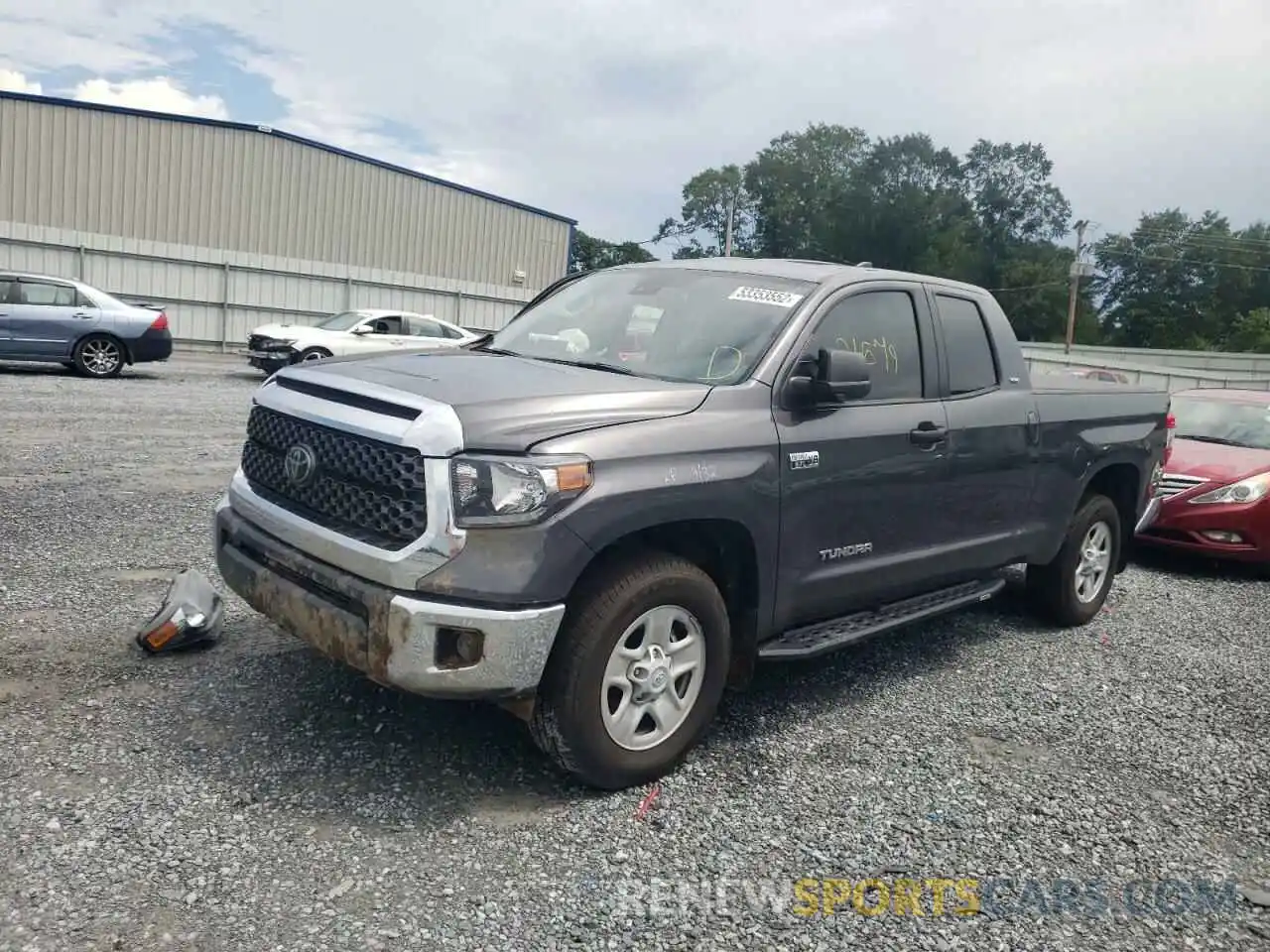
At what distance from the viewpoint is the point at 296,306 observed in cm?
2802

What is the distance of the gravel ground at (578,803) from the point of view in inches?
113

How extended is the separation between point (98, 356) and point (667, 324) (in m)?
14.1

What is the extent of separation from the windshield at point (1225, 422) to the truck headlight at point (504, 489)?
7.57m

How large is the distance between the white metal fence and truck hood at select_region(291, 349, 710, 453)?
24.2m

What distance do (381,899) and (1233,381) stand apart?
47093 mm

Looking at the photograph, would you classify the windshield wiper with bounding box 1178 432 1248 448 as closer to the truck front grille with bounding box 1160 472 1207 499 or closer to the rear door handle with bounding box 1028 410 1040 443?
the truck front grille with bounding box 1160 472 1207 499

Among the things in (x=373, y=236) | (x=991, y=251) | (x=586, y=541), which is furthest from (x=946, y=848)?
(x=991, y=251)

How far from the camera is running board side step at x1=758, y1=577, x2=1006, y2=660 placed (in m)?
4.11

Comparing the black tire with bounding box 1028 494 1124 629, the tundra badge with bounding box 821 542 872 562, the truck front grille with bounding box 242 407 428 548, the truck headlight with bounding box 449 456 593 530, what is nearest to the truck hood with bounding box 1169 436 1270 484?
the black tire with bounding box 1028 494 1124 629

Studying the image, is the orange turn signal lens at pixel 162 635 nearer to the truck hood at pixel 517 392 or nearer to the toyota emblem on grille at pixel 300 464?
the toyota emblem on grille at pixel 300 464

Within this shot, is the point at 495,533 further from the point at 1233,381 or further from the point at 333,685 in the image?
the point at 1233,381

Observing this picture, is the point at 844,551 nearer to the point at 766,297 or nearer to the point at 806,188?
the point at 766,297

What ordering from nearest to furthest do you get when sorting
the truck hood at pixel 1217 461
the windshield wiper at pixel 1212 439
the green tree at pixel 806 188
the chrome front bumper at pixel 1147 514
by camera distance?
the chrome front bumper at pixel 1147 514
the truck hood at pixel 1217 461
the windshield wiper at pixel 1212 439
the green tree at pixel 806 188

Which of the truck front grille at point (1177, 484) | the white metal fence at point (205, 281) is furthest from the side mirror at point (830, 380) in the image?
the white metal fence at point (205, 281)
